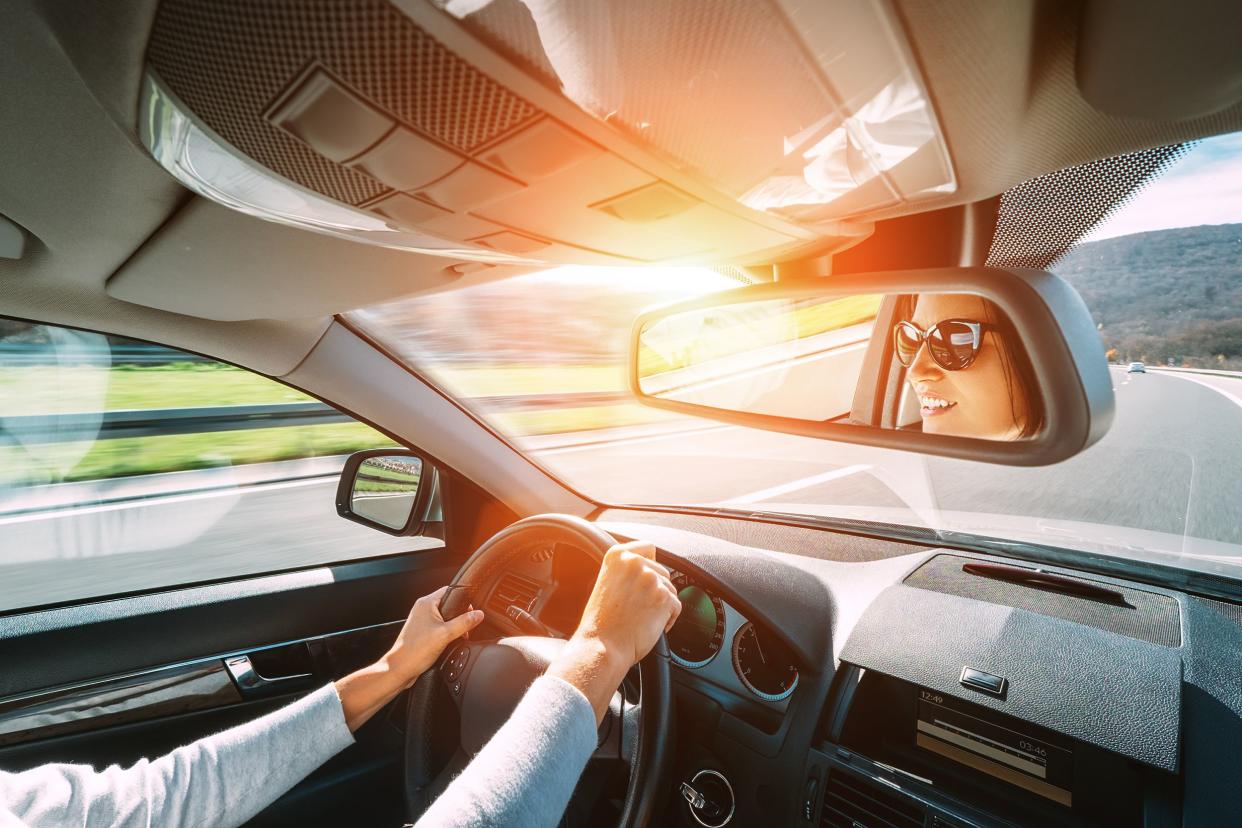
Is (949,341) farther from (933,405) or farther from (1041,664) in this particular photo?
(1041,664)

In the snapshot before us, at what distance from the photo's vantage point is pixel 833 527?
2883 mm

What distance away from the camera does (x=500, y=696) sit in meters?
2.23

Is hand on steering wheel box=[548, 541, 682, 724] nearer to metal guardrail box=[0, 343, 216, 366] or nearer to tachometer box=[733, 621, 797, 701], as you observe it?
tachometer box=[733, 621, 797, 701]

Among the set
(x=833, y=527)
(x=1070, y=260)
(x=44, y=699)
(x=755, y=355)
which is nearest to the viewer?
(x=1070, y=260)

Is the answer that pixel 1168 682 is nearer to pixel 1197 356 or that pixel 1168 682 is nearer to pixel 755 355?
pixel 1197 356

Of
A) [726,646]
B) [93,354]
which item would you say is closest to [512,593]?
[726,646]

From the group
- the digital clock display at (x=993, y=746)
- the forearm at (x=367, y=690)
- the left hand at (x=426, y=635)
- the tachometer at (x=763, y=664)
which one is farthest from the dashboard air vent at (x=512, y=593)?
the digital clock display at (x=993, y=746)

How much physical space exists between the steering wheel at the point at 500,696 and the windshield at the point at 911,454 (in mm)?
759

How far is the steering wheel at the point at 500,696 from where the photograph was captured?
193 centimetres

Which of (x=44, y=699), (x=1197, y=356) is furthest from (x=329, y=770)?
(x=1197, y=356)

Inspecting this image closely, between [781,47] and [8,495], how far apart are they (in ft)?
19.6

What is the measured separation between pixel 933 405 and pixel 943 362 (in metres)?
0.13

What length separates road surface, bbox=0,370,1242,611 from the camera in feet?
11.1

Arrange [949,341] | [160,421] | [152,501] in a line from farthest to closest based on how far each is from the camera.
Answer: [152,501] < [160,421] < [949,341]
